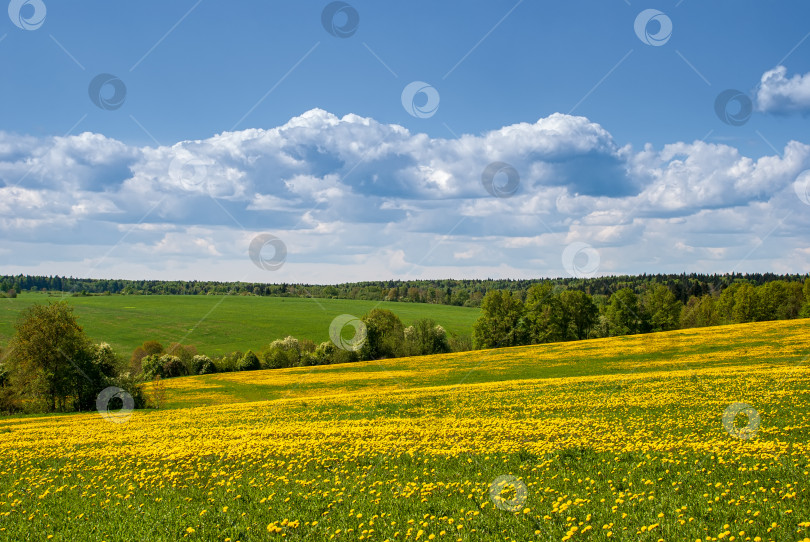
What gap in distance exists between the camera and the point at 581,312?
103 m

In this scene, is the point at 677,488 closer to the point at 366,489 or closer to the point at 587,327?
the point at 366,489

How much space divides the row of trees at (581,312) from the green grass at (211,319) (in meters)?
27.8

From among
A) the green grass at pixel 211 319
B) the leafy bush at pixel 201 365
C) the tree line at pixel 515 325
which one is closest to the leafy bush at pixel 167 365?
the tree line at pixel 515 325

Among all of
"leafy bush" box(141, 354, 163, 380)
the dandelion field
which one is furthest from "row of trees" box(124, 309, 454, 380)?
the dandelion field

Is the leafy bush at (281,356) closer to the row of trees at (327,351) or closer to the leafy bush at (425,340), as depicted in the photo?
the row of trees at (327,351)

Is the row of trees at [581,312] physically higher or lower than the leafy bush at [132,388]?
higher

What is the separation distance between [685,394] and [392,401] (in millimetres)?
16137

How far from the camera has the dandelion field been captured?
9.23m

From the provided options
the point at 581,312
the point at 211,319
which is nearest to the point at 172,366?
the point at 211,319

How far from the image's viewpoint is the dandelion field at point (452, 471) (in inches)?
364

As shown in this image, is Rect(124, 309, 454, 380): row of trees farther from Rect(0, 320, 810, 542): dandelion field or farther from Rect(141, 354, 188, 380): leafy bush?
Rect(0, 320, 810, 542): dandelion field

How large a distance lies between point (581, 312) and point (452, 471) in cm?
9572

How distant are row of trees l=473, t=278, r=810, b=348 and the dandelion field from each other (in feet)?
227

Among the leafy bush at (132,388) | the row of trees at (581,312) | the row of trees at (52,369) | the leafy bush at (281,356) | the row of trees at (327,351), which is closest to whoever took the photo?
the row of trees at (52,369)
